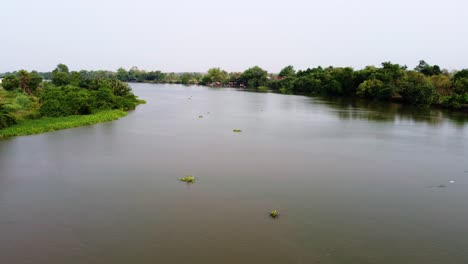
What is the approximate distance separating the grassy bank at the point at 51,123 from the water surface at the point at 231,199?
0.97 meters

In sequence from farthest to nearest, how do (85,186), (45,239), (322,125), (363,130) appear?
A: 1. (322,125)
2. (363,130)
3. (85,186)
4. (45,239)

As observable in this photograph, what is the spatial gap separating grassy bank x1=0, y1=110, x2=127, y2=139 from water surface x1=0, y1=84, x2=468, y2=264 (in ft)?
3.19

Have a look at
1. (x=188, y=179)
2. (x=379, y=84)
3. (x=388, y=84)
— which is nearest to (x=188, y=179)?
(x=188, y=179)

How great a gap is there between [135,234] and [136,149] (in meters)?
8.36

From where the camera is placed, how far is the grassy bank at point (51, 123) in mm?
18438

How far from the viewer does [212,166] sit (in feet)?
44.5

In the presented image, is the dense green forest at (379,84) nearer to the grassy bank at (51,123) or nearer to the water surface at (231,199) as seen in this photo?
the grassy bank at (51,123)

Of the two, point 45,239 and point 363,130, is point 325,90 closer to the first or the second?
point 363,130

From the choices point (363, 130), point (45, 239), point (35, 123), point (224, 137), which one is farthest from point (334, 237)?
point (35, 123)

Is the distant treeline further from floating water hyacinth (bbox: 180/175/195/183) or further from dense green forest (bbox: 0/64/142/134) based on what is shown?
floating water hyacinth (bbox: 180/175/195/183)

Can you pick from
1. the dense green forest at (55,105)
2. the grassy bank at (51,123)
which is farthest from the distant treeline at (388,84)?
the grassy bank at (51,123)

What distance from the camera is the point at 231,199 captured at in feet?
33.7

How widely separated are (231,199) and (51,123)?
1507 centimetres

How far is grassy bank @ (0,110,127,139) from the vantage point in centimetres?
1844
